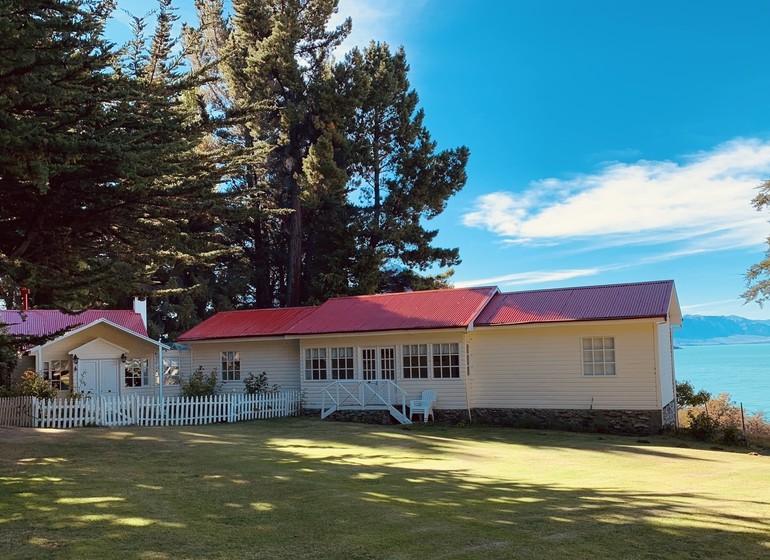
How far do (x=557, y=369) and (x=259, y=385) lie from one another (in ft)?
35.3

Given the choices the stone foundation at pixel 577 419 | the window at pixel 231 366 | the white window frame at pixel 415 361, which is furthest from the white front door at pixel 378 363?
the window at pixel 231 366

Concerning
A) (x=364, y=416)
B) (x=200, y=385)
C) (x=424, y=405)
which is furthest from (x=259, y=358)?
(x=424, y=405)

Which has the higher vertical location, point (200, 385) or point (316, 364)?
point (316, 364)

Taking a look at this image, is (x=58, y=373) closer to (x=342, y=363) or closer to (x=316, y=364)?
(x=316, y=364)

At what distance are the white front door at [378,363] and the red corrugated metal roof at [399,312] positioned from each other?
938 mm

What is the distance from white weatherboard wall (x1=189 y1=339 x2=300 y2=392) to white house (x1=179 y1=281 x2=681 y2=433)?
1.7 inches

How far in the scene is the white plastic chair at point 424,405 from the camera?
835 inches

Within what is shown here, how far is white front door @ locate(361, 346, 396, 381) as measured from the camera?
22.5m

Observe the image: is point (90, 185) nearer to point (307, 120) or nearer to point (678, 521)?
point (678, 521)

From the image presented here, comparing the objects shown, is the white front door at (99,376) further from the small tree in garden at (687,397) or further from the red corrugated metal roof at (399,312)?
the small tree in garden at (687,397)

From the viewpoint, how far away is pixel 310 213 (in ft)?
128

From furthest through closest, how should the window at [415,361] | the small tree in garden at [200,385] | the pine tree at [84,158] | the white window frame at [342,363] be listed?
1. the small tree in garden at [200,385]
2. the white window frame at [342,363]
3. the window at [415,361]
4. the pine tree at [84,158]

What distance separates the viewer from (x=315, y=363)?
23875 mm

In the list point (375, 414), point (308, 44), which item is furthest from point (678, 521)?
point (308, 44)
